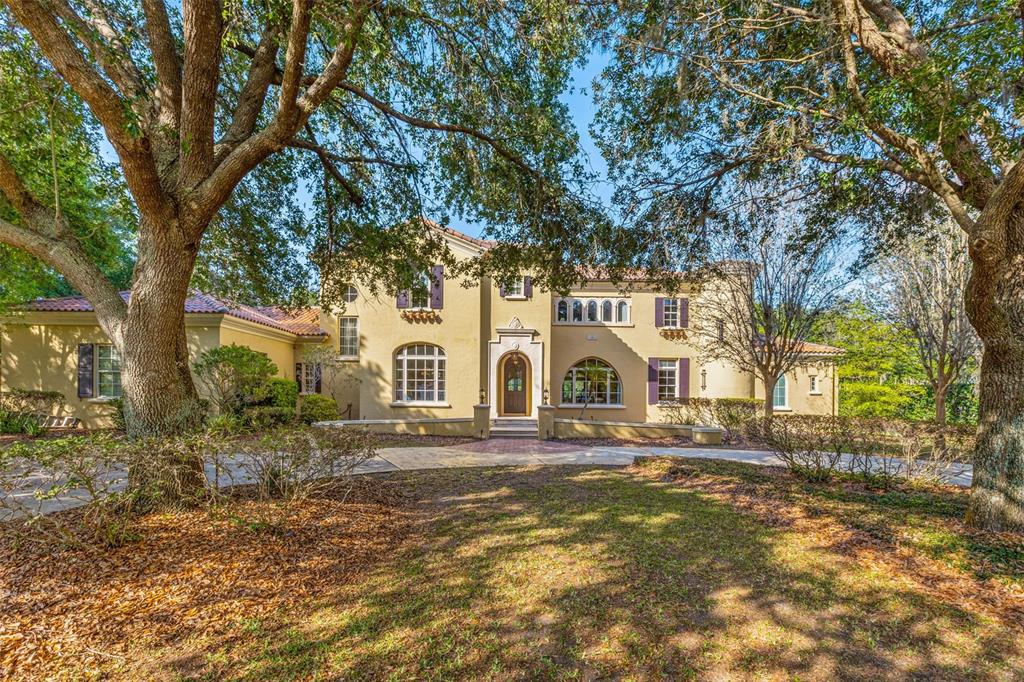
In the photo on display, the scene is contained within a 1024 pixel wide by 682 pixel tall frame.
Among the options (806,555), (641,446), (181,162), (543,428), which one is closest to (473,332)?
(543,428)

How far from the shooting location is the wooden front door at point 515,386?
18188 millimetres

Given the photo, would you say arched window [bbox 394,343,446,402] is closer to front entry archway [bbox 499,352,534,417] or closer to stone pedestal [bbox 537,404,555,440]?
front entry archway [bbox 499,352,534,417]

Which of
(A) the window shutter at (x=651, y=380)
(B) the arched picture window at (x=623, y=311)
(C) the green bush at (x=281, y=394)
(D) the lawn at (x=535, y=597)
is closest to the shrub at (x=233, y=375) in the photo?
(C) the green bush at (x=281, y=394)

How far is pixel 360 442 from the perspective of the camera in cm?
653

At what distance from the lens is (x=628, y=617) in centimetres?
346

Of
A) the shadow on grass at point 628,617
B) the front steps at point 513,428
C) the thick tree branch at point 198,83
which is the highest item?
the thick tree branch at point 198,83

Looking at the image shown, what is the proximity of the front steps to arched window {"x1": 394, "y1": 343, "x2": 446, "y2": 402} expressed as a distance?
2489 millimetres

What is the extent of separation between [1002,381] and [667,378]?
1462 cm

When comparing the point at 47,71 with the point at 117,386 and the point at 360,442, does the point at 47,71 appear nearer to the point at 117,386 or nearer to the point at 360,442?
the point at 360,442

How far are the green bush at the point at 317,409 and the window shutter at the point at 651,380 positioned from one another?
12.7 m

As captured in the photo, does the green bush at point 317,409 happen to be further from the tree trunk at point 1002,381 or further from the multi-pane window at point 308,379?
the tree trunk at point 1002,381

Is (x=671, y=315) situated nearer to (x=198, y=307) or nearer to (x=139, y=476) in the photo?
(x=198, y=307)

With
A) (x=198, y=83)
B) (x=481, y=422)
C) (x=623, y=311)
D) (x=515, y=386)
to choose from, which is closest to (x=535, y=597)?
(x=198, y=83)

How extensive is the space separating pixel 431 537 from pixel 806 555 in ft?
13.1
